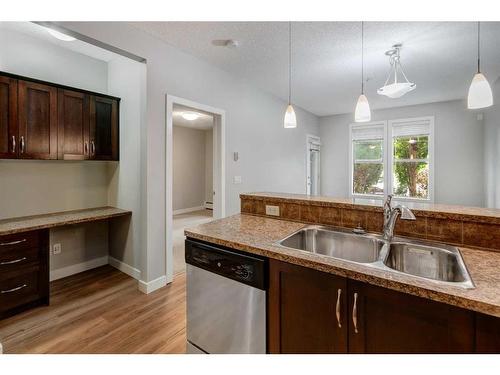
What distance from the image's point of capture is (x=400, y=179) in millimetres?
5375

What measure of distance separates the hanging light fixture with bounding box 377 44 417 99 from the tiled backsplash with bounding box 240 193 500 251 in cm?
153

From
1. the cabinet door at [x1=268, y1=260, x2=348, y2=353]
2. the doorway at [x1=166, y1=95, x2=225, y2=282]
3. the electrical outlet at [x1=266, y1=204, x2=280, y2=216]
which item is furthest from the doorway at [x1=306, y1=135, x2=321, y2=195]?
the cabinet door at [x1=268, y1=260, x2=348, y2=353]

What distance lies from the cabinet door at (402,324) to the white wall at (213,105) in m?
2.15

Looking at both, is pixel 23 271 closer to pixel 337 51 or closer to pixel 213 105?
pixel 213 105

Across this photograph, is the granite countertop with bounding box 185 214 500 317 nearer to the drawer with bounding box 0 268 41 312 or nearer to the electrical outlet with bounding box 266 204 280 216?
the electrical outlet with bounding box 266 204 280 216

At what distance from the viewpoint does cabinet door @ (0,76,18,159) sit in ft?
7.06

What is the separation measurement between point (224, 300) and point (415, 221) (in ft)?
3.83

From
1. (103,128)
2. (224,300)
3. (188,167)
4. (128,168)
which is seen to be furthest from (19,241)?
(188,167)

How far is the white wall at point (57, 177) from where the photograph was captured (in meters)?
2.45

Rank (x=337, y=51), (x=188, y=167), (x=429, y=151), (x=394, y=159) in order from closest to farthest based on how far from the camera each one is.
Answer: (x=337, y=51), (x=429, y=151), (x=394, y=159), (x=188, y=167)

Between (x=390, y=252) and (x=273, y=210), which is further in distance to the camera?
(x=273, y=210)

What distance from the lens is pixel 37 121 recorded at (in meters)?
2.38
